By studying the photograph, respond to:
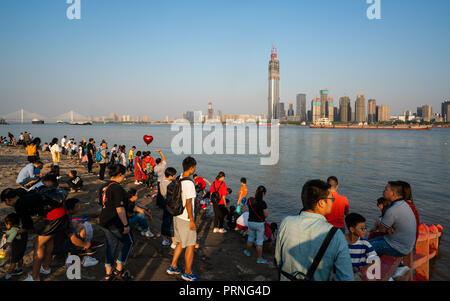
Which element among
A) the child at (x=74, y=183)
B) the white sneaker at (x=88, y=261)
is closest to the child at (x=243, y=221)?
the white sneaker at (x=88, y=261)

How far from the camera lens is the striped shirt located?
3.37 m

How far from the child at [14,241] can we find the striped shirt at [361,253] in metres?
5.22

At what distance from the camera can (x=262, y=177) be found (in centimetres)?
1945

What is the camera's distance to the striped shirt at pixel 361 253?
3.37 metres

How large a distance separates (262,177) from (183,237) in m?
15.4

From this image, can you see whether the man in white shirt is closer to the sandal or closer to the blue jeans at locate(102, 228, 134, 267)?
the blue jeans at locate(102, 228, 134, 267)

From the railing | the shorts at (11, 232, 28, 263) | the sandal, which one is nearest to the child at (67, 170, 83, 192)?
the shorts at (11, 232, 28, 263)

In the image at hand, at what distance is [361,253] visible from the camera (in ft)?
11.0

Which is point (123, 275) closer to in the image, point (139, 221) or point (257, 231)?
point (139, 221)

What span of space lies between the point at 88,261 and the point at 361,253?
187 inches

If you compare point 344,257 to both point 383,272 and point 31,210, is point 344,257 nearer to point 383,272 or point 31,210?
point 383,272

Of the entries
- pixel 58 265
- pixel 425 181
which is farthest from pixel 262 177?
pixel 58 265

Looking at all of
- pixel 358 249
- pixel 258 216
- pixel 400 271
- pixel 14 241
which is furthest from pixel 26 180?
pixel 400 271

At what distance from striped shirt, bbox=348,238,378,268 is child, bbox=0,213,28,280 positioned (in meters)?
5.22
